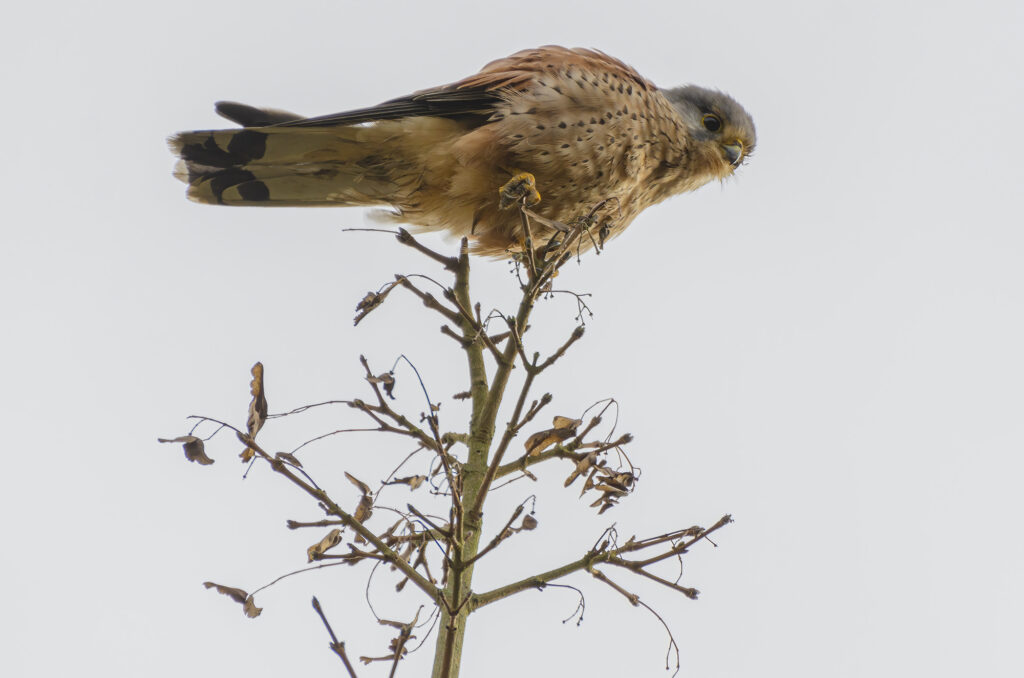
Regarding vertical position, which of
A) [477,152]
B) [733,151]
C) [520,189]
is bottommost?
[520,189]

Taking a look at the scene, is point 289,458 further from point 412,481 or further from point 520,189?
point 520,189

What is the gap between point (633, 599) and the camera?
80.4 inches

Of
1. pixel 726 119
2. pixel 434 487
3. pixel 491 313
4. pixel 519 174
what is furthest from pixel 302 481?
pixel 726 119

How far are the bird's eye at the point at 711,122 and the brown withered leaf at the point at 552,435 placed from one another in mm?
2489

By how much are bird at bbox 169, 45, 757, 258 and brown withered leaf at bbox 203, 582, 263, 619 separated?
1.60 m

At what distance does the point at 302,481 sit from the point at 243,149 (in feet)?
6.67

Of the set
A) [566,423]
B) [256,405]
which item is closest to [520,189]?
[566,423]

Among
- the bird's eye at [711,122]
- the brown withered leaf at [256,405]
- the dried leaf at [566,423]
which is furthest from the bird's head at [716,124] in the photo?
the brown withered leaf at [256,405]

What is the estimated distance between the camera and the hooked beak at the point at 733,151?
4.20 metres

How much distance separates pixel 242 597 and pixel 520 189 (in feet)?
5.75

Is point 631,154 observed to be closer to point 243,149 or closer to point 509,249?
point 509,249

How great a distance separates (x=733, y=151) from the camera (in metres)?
4.20

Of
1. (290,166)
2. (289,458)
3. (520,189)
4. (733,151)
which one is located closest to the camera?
(289,458)

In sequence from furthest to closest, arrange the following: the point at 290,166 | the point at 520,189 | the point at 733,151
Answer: the point at 733,151 < the point at 290,166 < the point at 520,189
